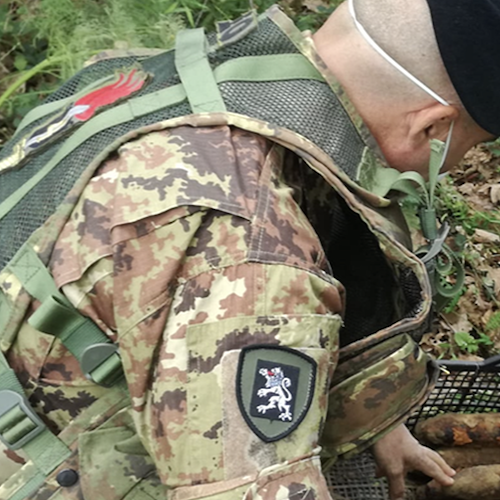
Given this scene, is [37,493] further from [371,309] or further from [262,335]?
[371,309]

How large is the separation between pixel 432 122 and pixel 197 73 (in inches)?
21.3

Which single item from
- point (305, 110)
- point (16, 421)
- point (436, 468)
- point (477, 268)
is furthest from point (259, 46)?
point (477, 268)

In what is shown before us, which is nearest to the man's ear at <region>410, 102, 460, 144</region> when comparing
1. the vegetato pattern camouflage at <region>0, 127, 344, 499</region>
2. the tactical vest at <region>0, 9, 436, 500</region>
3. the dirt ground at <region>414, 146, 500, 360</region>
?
the tactical vest at <region>0, 9, 436, 500</region>

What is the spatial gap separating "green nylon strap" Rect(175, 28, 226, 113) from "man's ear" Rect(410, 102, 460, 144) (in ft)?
1.53

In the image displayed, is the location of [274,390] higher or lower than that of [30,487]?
higher

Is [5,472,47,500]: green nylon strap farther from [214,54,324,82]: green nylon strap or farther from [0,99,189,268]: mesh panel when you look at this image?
[214,54,324,82]: green nylon strap

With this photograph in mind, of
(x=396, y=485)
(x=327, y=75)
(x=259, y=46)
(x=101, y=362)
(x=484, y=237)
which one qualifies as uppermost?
(x=259, y=46)

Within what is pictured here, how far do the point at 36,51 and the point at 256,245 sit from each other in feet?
8.83

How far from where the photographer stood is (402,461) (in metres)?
2.37

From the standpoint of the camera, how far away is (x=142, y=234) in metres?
1.36

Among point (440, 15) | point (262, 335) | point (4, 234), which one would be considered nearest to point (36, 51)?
point (4, 234)

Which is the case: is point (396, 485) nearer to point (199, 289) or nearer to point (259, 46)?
point (199, 289)

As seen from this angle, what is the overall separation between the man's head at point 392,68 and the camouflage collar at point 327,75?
22 millimetres

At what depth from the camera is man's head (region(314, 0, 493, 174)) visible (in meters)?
1.63
